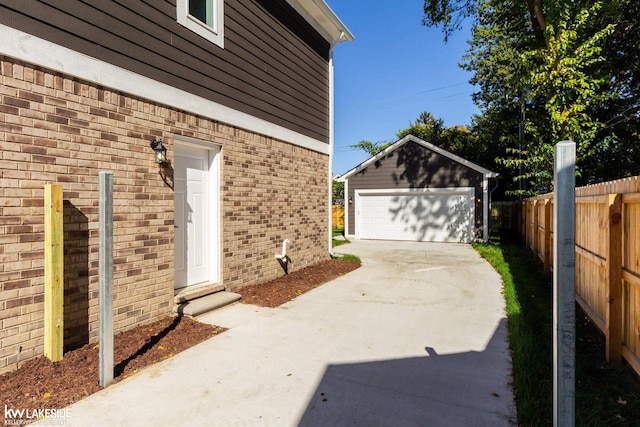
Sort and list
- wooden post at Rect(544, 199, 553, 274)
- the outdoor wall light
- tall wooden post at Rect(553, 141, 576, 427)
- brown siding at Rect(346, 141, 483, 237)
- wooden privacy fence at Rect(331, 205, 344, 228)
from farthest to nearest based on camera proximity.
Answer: wooden privacy fence at Rect(331, 205, 344, 228)
brown siding at Rect(346, 141, 483, 237)
wooden post at Rect(544, 199, 553, 274)
the outdoor wall light
tall wooden post at Rect(553, 141, 576, 427)

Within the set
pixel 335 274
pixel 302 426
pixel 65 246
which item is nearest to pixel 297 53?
pixel 335 274

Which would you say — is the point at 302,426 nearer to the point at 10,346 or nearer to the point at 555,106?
the point at 10,346

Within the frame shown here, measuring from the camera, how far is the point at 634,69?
46.3 ft

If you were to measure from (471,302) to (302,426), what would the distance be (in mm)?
4132

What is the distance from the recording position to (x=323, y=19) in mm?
8477

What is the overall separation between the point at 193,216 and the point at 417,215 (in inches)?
474

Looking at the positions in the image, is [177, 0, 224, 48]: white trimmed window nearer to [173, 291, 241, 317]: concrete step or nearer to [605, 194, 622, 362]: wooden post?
[173, 291, 241, 317]: concrete step

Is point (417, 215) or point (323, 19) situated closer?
point (323, 19)

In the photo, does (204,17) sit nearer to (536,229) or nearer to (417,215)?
(536,229)

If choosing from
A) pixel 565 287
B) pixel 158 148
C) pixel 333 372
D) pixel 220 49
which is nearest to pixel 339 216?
pixel 220 49

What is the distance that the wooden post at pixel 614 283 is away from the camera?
3291mm

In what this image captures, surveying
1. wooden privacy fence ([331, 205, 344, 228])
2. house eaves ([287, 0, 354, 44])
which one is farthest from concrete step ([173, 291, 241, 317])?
wooden privacy fence ([331, 205, 344, 228])

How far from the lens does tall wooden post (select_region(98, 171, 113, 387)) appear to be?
2.86 meters

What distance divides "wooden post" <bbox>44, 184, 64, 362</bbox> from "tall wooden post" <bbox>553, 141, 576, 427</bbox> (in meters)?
3.84
